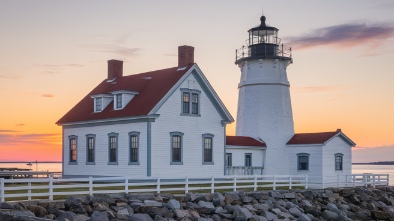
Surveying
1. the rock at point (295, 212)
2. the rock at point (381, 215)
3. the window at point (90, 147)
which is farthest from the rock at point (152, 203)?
the window at point (90, 147)

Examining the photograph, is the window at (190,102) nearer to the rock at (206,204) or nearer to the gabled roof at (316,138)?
the rock at (206,204)

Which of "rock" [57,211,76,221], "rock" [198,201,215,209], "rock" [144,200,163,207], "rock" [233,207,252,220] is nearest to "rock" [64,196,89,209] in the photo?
"rock" [57,211,76,221]

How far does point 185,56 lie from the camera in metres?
31.7

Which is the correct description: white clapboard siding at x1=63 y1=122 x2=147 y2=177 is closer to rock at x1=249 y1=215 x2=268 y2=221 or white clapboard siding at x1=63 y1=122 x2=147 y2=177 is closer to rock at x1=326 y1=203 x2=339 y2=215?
rock at x1=249 y1=215 x2=268 y2=221

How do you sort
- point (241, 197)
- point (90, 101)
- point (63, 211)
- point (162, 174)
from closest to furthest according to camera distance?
point (63, 211), point (241, 197), point (162, 174), point (90, 101)

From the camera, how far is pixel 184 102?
29.8 meters

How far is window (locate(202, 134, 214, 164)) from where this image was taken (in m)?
30.4

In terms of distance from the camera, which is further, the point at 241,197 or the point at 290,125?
the point at 290,125

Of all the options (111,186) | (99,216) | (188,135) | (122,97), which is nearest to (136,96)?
(122,97)

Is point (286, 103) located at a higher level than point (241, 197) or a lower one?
higher

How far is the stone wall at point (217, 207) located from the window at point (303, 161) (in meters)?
4.96

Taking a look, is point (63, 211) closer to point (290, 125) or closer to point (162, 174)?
point (162, 174)

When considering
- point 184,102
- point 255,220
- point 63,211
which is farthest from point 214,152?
point 63,211

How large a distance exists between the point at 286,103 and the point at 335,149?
4503 millimetres
